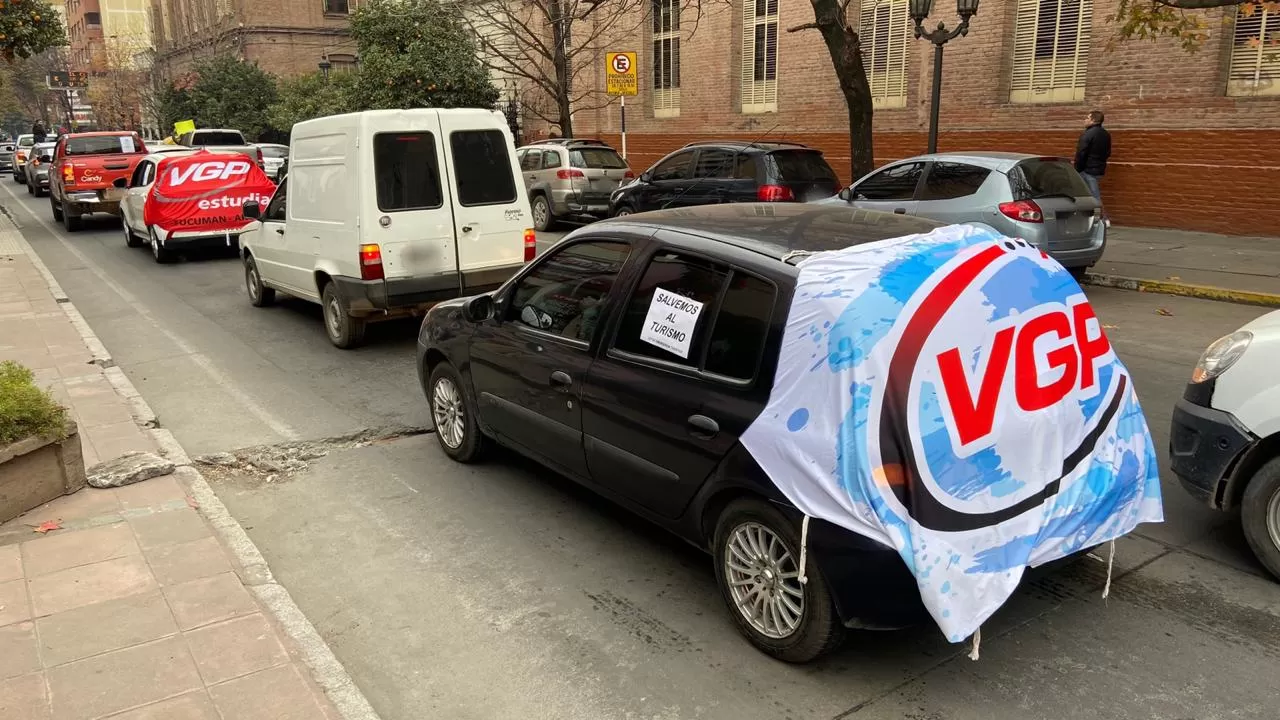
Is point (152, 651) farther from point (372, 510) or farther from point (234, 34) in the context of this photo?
point (234, 34)

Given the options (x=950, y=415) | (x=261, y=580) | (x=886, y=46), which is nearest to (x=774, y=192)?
(x=886, y=46)

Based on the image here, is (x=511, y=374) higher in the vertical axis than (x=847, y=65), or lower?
lower

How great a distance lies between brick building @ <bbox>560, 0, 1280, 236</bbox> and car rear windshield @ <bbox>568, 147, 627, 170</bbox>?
5203mm

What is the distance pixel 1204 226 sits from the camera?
14969mm

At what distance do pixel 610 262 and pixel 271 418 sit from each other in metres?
3.78

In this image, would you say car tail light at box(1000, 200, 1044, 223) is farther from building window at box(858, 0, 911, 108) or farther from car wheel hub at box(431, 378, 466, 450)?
building window at box(858, 0, 911, 108)

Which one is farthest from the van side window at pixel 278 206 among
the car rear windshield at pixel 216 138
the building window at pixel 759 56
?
the car rear windshield at pixel 216 138

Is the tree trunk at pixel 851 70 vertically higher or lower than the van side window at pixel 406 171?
higher

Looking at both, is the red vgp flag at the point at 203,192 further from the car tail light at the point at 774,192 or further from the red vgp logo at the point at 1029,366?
the red vgp logo at the point at 1029,366

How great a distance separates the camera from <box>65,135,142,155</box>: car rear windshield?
20703 mm

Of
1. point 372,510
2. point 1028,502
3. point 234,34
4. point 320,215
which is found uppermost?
point 234,34

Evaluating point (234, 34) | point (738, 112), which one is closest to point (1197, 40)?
point (738, 112)

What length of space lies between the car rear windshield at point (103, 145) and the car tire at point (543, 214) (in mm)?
9936

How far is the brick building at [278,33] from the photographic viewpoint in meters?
48.3
